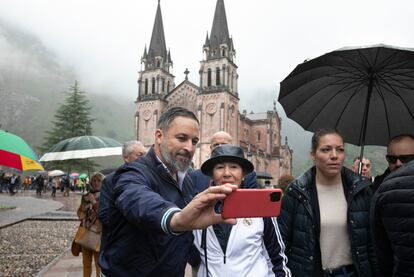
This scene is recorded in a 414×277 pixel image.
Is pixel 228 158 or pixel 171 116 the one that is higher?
pixel 171 116

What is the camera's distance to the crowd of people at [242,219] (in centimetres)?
156

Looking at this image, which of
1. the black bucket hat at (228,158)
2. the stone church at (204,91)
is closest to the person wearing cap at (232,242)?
the black bucket hat at (228,158)

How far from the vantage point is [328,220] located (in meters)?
2.72

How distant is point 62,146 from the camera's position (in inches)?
283

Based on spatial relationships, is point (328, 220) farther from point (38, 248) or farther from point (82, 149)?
point (38, 248)

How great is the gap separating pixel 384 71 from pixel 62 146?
6005 mm

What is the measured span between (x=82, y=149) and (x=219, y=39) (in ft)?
138

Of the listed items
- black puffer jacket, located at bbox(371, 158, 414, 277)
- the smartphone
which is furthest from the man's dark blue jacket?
black puffer jacket, located at bbox(371, 158, 414, 277)

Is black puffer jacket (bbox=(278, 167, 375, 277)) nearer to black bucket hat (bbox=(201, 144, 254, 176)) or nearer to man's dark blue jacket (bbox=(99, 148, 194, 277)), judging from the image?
black bucket hat (bbox=(201, 144, 254, 176))

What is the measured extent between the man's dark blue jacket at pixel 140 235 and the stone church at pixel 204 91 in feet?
137

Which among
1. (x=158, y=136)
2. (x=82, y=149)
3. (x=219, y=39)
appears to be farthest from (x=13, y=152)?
(x=219, y=39)

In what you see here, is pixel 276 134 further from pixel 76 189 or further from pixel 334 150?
pixel 334 150

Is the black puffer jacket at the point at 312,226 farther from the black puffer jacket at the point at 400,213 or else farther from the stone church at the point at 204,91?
the stone church at the point at 204,91

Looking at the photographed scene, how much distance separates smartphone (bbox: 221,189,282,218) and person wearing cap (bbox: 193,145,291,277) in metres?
0.98
